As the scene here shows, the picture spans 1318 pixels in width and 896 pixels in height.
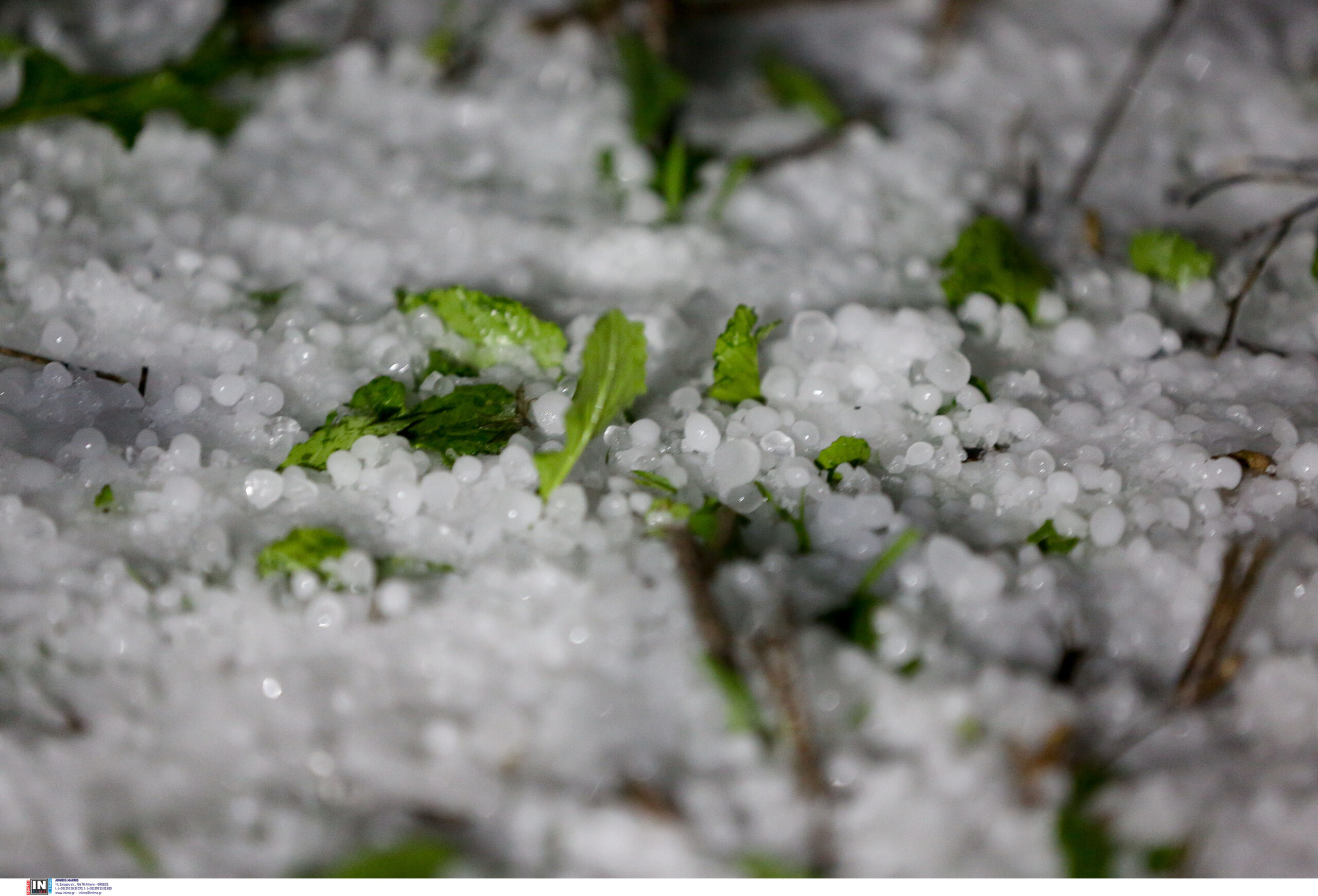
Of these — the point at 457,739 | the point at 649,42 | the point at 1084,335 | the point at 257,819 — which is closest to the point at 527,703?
the point at 457,739

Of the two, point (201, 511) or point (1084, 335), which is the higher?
point (1084, 335)

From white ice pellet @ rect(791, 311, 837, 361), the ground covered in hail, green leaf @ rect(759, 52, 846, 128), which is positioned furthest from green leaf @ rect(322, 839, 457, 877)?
green leaf @ rect(759, 52, 846, 128)

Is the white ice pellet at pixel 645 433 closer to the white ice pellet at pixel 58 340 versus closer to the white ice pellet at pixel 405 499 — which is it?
the white ice pellet at pixel 405 499

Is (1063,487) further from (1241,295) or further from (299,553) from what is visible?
(299,553)

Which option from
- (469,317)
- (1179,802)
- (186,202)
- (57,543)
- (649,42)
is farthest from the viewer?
(649,42)

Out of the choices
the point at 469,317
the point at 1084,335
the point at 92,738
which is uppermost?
the point at 1084,335

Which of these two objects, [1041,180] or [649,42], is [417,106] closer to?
[649,42]
